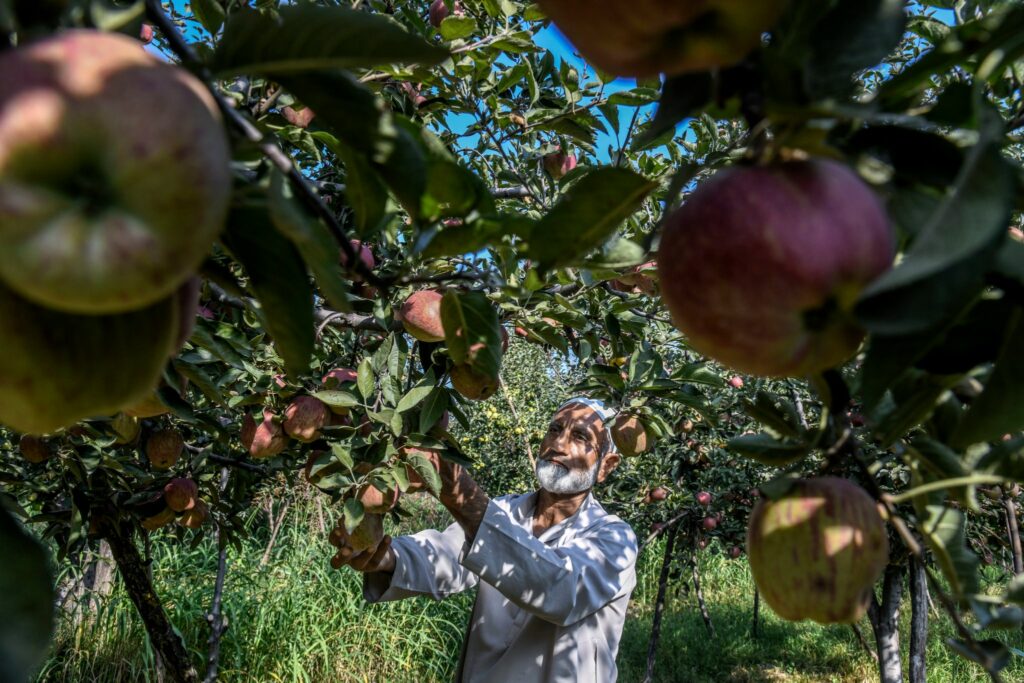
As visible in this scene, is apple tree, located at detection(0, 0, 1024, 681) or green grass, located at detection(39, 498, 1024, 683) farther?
green grass, located at detection(39, 498, 1024, 683)

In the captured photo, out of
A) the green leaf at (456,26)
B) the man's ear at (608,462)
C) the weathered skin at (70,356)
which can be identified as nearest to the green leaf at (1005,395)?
the weathered skin at (70,356)

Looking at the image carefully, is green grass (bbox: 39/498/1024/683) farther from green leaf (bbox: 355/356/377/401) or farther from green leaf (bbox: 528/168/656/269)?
green leaf (bbox: 528/168/656/269)

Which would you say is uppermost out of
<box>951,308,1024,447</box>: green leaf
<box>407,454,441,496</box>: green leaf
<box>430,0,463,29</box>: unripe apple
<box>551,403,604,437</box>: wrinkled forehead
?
<box>951,308,1024,447</box>: green leaf

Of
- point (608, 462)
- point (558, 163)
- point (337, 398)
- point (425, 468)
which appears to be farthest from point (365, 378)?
point (608, 462)

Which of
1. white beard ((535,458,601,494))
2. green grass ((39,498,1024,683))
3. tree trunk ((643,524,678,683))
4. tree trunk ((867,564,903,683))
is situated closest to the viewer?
white beard ((535,458,601,494))

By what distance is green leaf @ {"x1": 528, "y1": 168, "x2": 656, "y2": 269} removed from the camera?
2.01 feet

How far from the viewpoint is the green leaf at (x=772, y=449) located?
75cm

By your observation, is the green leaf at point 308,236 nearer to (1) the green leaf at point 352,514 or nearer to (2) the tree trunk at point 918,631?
(1) the green leaf at point 352,514

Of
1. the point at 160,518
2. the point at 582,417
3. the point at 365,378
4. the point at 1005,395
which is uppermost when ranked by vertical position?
the point at 1005,395

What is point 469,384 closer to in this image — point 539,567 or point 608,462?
point 539,567

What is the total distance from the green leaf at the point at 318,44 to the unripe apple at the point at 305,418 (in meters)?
1.56

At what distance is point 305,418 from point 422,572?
3.68 feet

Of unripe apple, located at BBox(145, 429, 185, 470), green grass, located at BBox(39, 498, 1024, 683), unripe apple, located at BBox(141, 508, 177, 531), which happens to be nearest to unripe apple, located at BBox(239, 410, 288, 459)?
unripe apple, located at BBox(145, 429, 185, 470)

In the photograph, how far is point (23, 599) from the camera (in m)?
0.48
